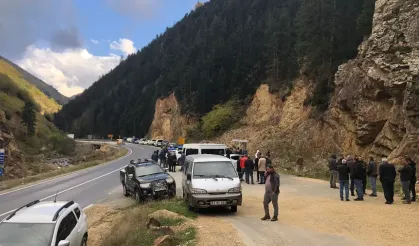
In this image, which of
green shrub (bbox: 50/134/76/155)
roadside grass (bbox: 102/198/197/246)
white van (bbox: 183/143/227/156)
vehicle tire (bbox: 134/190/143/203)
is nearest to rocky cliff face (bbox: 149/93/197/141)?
green shrub (bbox: 50/134/76/155)

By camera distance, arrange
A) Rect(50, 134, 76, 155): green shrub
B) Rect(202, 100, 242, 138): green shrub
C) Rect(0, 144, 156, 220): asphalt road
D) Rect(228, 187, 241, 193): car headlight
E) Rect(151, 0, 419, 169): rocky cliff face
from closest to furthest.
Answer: Rect(228, 187, 241, 193): car headlight, Rect(0, 144, 156, 220): asphalt road, Rect(151, 0, 419, 169): rocky cliff face, Rect(202, 100, 242, 138): green shrub, Rect(50, 134, 76, 155): green shrub

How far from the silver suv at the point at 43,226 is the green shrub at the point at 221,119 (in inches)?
2017

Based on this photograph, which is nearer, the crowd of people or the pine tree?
the crowd of people

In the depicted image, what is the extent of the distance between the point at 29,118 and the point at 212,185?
58495 millimetres

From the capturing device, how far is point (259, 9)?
87.8 meters

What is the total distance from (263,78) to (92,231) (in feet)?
162

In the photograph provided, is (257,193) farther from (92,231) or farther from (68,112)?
(68,112)

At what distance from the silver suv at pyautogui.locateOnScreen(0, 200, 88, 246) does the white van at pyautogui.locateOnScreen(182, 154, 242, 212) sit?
4.85m

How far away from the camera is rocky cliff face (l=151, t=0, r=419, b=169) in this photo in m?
24.8

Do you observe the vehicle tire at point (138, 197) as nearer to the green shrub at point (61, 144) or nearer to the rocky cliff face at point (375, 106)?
the rocky cliff face at point (375, 106)

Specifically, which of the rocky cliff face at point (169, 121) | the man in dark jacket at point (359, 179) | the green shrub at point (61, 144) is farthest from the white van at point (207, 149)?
the green shrub at point (61, 144)

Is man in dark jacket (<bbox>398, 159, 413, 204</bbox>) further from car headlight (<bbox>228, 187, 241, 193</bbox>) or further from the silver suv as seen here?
the silver suv

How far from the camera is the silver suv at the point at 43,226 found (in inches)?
310

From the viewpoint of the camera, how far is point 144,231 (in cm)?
1112
